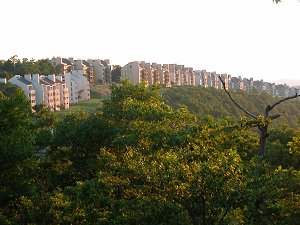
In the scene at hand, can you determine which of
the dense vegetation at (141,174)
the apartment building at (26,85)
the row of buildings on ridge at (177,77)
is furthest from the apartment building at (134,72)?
the dense vegetation at (141,174)

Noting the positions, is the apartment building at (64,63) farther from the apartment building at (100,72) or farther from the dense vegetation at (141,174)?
the dense vegetation at (141,174)

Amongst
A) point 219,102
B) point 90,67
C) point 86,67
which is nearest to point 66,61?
point 86,67

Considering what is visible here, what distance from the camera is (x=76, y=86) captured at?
76688 mm

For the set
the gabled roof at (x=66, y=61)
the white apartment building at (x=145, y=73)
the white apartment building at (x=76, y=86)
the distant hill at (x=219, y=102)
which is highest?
the gabled roof at (x=66, y=61)

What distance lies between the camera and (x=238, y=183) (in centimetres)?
834

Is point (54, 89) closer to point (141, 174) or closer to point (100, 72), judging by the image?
point (100, 72)

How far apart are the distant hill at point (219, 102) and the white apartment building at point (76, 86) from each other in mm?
15356

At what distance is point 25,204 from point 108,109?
10146 mm

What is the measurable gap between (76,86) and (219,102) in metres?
27.1

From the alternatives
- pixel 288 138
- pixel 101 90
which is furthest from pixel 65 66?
pixel 288 138

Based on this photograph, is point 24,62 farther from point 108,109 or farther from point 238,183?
point 238,183

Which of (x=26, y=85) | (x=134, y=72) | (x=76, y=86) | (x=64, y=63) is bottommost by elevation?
(x=76, y=86)

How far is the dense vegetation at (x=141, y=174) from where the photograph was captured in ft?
27.1

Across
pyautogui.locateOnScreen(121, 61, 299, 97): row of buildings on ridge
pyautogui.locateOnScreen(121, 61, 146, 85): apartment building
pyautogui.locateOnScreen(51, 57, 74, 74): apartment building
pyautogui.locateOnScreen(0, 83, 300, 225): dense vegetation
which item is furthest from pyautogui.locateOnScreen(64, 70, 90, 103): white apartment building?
pyautogui.locateOnScreen(0, 83, 300, 225): dense vegetation
